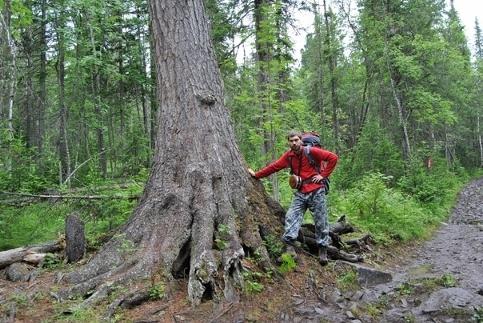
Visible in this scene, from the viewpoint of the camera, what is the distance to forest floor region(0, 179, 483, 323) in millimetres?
4638

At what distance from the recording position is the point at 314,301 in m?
5.47

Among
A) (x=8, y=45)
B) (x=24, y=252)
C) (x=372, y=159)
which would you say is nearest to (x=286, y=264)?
(x=24, y=252)

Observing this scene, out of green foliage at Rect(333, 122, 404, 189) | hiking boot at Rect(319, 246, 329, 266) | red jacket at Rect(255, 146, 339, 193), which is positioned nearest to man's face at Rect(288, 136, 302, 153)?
red jacket at Rect(255, 146, 339, 193)

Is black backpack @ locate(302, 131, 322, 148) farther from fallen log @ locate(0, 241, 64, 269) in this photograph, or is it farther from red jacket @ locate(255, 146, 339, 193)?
fallen log @ locate(0, 241, 64, 269)

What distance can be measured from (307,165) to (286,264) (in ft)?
5.69

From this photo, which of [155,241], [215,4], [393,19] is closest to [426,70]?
[393,19]

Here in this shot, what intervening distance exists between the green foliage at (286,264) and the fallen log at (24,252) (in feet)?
11.4

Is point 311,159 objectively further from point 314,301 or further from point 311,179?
point 314,301

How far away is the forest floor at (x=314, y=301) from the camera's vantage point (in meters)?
4.64

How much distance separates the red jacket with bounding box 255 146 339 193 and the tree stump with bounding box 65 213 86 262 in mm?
2842

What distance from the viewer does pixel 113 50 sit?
22.9 meters

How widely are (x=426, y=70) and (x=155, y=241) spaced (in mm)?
26118

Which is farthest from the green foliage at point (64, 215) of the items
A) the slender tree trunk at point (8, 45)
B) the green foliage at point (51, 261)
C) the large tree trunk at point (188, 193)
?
the large tree trunk at point (188, 193)

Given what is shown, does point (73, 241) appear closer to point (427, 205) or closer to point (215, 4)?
point (215, 4)
